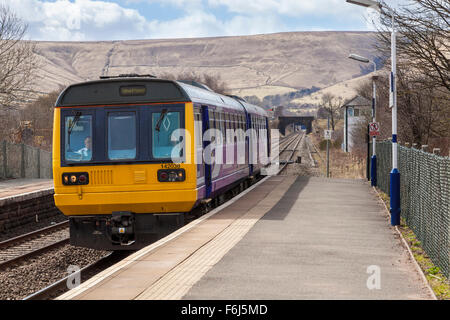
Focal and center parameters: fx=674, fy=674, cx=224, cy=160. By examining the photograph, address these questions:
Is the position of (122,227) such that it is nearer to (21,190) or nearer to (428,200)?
(428,200)

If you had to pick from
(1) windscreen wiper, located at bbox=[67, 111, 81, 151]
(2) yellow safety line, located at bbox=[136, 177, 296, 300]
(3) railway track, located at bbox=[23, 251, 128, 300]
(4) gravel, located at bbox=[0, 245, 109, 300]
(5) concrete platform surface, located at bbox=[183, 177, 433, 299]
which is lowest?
(4) gravel, located at bbox=[0, 245, 109, 300]

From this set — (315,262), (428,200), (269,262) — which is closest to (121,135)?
(269,262)

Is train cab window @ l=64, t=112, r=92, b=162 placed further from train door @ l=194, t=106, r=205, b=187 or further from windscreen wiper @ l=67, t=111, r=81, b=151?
train door @ l=194, t=106, r=205, b=187

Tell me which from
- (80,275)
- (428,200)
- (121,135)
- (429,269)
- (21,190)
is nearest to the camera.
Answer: (429,269)

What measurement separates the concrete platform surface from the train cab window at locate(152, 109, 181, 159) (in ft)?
6.86

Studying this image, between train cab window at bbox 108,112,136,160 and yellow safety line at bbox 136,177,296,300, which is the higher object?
train cab window at bbox 108,112,136,160

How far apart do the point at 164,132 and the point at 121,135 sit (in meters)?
0.81

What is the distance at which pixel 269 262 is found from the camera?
912 centimetres

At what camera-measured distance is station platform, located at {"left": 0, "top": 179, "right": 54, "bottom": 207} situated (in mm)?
18172

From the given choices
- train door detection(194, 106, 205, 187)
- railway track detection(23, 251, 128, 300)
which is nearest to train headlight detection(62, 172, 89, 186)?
railway track detection(23, 251, 128, 300)

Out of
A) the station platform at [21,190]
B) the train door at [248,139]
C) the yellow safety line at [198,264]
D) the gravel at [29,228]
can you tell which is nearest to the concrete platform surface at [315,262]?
the yellow safety line at [198,264]
